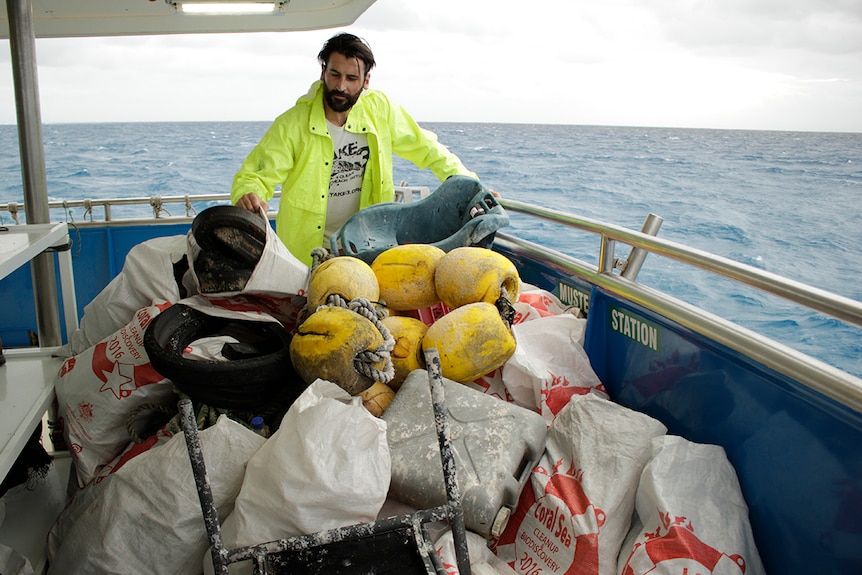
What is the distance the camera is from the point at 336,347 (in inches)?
67.0

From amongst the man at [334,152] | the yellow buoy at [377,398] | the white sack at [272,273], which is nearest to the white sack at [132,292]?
the white sack at [272,273]

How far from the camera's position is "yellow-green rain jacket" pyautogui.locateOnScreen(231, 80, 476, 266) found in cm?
296

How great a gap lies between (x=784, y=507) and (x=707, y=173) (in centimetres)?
2341

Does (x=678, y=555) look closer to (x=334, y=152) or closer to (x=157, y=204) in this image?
(x=334, y=152)

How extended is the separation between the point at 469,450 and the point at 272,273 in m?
0.95

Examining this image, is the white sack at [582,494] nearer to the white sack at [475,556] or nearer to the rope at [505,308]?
the white sack at [475,556]

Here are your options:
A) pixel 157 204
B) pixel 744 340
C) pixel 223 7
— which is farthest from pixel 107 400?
pixel 157 204

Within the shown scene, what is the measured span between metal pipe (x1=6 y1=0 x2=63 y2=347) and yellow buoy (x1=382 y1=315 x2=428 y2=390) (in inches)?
62.1

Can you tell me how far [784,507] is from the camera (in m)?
1.41

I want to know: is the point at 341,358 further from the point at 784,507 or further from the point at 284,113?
the point at 284,113

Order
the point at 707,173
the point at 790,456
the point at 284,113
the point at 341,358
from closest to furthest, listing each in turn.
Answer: the point at 790,456 < the point at 341,358 < the point at 284,113 < the point at 707,173

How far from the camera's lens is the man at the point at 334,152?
2.90m

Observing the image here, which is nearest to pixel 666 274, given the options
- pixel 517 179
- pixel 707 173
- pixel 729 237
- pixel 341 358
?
pixel 729 237

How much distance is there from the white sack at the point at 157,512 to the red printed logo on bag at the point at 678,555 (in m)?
1.00
